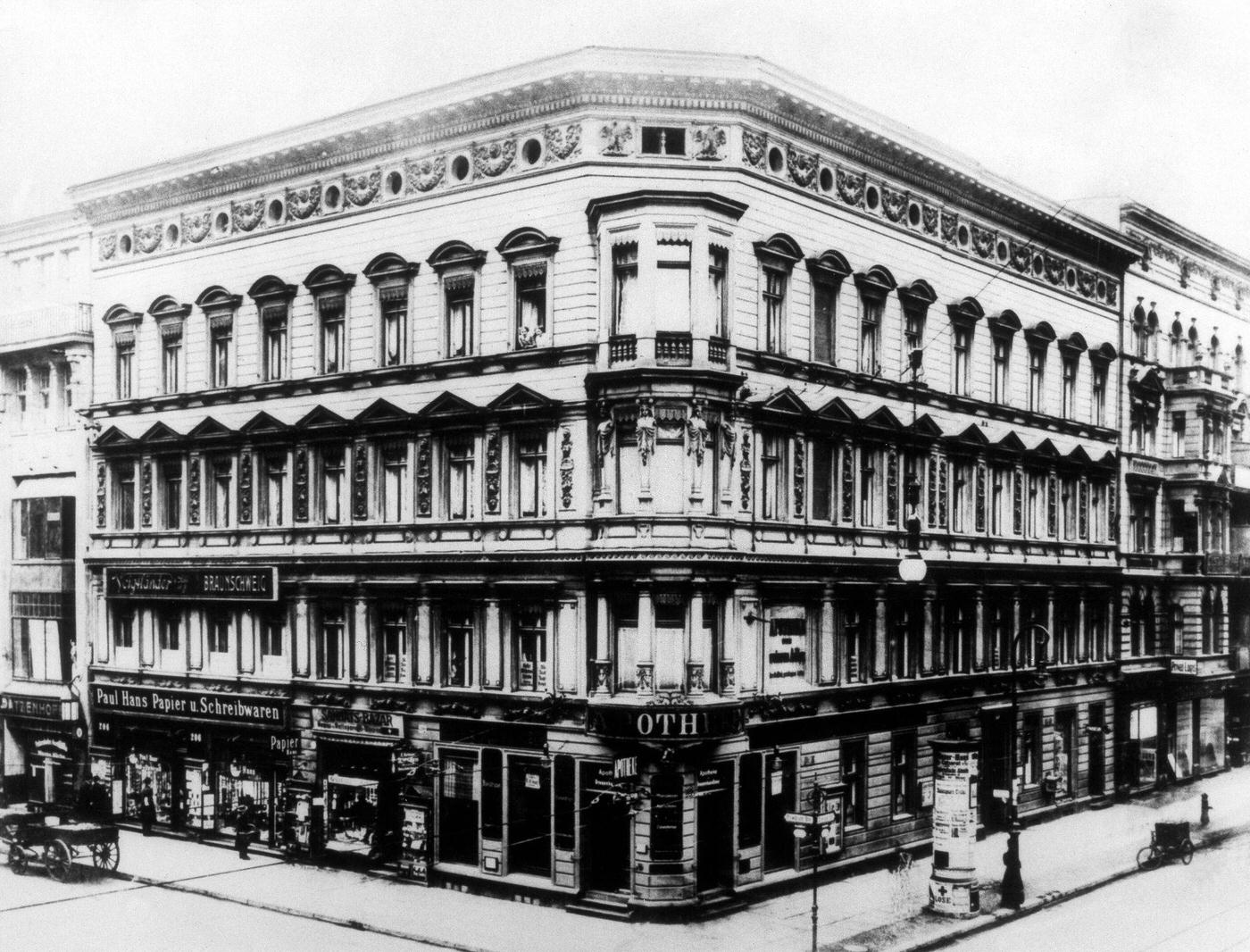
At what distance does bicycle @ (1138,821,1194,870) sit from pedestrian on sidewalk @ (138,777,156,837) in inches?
986

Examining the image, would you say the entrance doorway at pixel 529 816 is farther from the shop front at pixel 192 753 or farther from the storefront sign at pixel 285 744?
the shop front at pixel 192 753

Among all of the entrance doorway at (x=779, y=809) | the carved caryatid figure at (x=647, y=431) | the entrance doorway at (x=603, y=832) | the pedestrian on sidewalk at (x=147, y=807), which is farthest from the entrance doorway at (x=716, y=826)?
the pedestrian on sidewalk at (x=147, y=807)

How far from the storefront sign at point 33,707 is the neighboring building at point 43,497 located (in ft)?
0.07

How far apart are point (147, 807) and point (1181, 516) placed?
34469 mm

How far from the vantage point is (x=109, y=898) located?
27078 millimetres

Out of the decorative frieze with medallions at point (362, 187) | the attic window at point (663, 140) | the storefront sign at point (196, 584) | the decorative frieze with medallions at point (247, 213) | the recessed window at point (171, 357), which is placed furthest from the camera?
the recessed window at point (171, 357)

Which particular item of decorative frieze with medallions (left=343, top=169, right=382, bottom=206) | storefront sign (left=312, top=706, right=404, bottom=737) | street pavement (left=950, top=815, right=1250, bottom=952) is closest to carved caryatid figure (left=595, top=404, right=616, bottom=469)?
storefront sign (left=312, top=706, right=404, bottom=737)

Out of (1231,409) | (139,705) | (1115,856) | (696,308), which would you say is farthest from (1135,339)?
(139,705)

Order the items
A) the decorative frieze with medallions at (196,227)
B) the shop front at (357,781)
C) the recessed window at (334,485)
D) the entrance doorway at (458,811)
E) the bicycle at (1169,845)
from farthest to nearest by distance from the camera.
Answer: the decorative frieze with medallions at (196,227), the bicycle at (1169,845), the recessed window at (334,485), the shop front at (357,781), the entrance doorway at (458,811)

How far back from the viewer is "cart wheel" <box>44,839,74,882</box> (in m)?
28.2

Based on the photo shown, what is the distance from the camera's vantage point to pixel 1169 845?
31.6 metres

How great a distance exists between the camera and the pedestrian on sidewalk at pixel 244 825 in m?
31.7

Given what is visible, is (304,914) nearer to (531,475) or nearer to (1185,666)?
(531,475)

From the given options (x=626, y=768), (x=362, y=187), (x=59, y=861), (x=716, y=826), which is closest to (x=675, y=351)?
(x=626, y=768)
